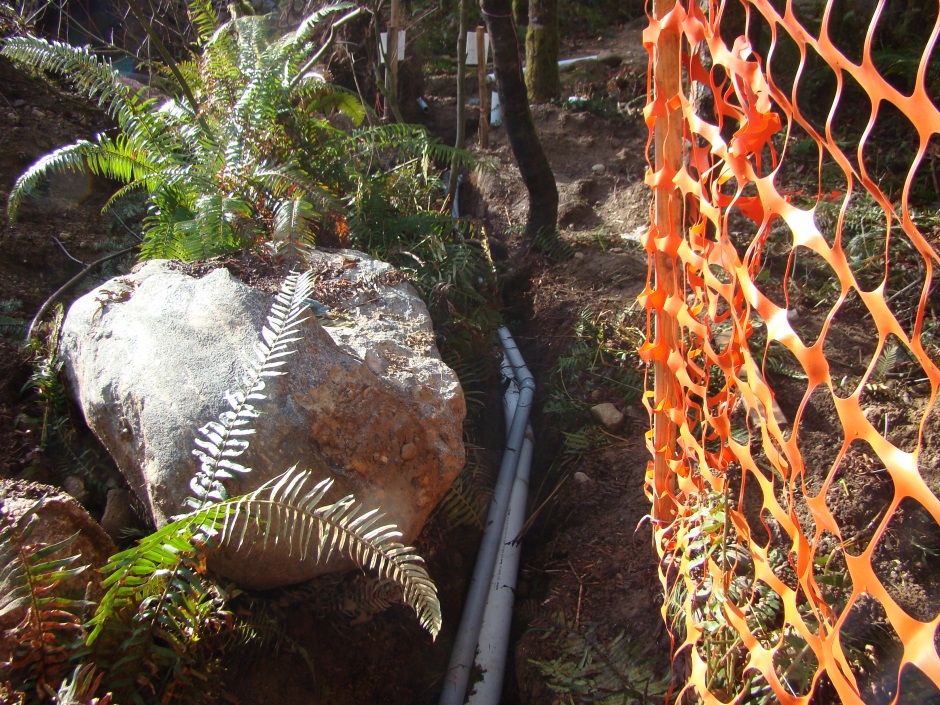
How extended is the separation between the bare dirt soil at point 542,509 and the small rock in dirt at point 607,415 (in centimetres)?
6

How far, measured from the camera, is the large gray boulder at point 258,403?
2.24m

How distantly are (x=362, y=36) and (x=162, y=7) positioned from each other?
6.93 ft

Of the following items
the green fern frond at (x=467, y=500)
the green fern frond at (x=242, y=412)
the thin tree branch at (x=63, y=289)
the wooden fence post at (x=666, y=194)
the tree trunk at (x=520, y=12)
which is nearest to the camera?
the wooden fence post at (x=666, y=194)

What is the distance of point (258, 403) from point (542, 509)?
58.7 inches

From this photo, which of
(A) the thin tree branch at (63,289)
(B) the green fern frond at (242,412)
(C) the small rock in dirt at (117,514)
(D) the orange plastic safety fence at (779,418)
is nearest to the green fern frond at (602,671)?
(D) the orange plastic safety fence at (779,418)

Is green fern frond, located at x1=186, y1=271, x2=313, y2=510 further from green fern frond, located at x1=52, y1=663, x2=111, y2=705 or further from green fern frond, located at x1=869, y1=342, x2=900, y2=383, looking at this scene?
green fern frond, located at x1=869, y1=342, x2=900, y2=383

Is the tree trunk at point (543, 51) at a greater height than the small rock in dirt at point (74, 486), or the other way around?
the tree trunk at point (543, 51)

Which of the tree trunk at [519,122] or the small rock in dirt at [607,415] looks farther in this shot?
the tree trunk at [519,122]

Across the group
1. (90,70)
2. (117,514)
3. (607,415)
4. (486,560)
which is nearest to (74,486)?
(117,514)

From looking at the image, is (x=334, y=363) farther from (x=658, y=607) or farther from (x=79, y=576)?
(x=658, y=607)

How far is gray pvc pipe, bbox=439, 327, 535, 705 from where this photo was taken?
101 inches

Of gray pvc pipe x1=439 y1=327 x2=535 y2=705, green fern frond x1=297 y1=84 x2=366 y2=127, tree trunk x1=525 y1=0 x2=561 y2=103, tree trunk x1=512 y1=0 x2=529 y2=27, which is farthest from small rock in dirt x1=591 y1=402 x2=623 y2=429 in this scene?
tree trunk x1=512 y1=0 x2=529 y2=27

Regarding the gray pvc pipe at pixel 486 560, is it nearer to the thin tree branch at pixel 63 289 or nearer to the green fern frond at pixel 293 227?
the green fern frond at pixel 293 227

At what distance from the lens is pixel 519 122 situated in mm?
4598
